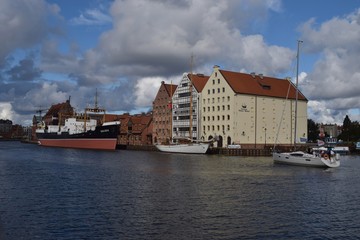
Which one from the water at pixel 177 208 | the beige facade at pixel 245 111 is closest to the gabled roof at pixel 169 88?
the beige facade at pixel 245 111

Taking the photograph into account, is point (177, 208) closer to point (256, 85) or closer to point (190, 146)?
point (190, 146)

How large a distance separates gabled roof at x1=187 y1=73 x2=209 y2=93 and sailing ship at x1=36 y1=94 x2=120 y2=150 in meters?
25.6

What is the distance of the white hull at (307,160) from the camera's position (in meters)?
63.7

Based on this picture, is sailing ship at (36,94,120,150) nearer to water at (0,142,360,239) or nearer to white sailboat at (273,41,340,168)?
white sailboat at (273,41,340,168)

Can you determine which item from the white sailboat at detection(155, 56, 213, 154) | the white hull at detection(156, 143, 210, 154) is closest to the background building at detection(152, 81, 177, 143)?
the white sailboat at detection(155, 56, 213, 154)

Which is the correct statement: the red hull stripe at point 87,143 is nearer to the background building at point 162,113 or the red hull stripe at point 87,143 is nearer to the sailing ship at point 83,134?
the sailing ship at point 83,134

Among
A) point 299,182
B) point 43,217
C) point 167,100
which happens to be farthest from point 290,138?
point 43,217

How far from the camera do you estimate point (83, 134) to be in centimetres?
13100

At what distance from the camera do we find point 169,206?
28.9m

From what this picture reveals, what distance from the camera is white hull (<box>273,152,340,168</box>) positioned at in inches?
2509

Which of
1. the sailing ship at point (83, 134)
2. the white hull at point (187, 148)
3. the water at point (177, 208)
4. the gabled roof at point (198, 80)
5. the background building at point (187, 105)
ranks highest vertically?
the gabled roof at point (198, 80)

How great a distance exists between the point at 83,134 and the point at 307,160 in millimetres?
81424

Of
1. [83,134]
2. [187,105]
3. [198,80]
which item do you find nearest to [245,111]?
[187,105]

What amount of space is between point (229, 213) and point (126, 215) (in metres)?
6.26
